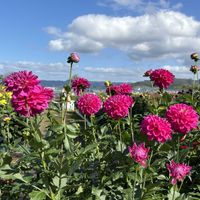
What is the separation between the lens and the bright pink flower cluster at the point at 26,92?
3.00 metres

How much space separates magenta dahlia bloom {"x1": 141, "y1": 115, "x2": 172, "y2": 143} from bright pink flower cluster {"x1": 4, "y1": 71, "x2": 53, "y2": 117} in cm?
72

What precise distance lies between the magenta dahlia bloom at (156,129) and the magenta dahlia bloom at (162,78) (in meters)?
1.32

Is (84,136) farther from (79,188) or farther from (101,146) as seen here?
(79,188)

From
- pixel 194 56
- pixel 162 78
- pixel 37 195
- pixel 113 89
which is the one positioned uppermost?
pixel 194 56

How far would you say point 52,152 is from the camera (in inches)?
118

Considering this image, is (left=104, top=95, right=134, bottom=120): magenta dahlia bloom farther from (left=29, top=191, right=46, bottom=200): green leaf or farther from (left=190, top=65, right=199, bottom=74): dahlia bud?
(left=190, top=65, right=199, bottom=74): dahlia bud

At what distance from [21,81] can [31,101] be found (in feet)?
0.50

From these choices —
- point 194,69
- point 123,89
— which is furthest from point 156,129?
point 194,69

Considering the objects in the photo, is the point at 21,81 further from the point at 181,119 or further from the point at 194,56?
the point at 194,56

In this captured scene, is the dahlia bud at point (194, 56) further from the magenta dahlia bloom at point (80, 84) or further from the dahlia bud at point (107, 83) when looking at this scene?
the magenta dahlia bloom at point (80, 84)

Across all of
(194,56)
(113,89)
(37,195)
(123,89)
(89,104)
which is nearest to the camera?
(37,195)

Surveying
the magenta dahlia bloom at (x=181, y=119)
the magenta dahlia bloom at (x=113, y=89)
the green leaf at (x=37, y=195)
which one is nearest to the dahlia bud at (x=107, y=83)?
the magenta dahlia bloom at (x=113, y=89)

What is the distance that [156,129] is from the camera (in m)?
3.12

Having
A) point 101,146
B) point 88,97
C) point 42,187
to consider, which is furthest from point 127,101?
point 42,187
